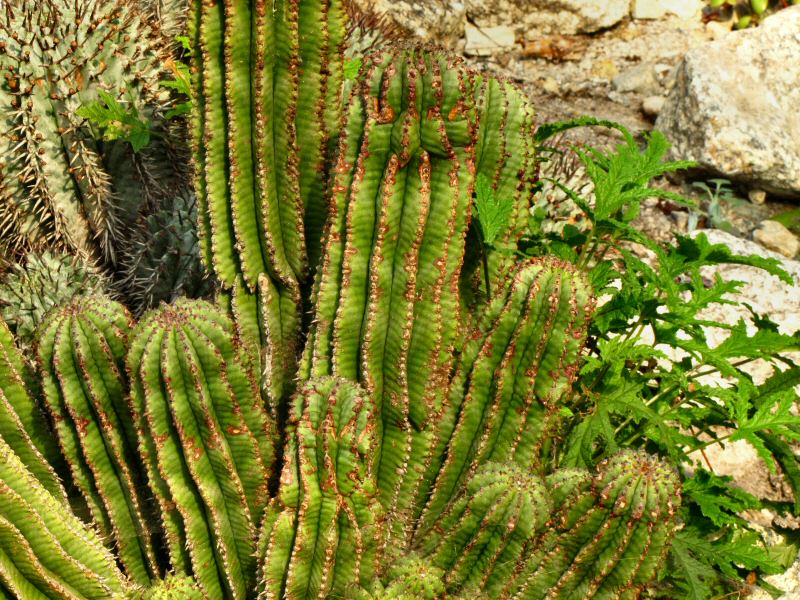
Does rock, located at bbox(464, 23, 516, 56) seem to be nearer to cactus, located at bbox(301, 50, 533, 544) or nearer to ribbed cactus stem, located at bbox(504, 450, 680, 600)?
cactus, located at bbox(301, 50, 533, 544)

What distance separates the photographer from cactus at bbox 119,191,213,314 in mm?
4016

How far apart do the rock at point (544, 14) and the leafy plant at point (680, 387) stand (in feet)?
14.8

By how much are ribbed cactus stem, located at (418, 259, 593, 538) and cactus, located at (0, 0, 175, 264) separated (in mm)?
2144

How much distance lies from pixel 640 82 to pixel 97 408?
5.69 meters

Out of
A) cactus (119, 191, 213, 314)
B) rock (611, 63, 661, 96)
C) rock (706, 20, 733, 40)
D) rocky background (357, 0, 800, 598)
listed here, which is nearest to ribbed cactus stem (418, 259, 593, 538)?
cactus (119, 191, 213, 314)

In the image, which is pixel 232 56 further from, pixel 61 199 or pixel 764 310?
pixel 764 310

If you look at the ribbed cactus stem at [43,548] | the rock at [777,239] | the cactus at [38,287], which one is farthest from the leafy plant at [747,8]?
the ribbed cactus stem at [43,548]

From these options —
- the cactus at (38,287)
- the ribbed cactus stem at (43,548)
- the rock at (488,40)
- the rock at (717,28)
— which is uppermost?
the rock at (717,28)

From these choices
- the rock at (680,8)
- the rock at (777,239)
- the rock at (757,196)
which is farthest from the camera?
the rock at (680,8)

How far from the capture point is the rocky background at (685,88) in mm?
6051

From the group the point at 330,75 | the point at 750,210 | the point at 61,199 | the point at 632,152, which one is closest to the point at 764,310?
the point at 750,210

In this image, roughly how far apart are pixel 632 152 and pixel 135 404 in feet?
6.77

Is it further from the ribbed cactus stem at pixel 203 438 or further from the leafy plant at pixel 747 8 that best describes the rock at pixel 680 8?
the ribbed cactus stem at pixel 203 438

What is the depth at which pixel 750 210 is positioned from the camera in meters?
6.38
